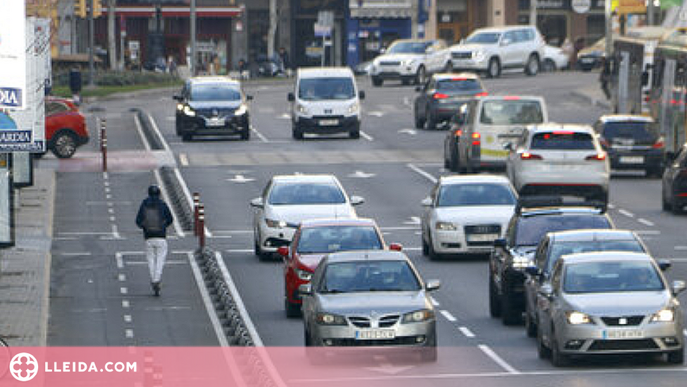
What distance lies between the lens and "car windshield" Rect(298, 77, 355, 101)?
57625 millimetres

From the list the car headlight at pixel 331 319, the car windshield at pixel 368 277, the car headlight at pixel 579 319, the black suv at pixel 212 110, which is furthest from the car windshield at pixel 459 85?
the car headlight at pixel 579 319

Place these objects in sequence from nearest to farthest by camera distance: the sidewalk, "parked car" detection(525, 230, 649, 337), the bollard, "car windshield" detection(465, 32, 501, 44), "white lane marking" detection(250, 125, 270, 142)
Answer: "parked car" detection(525, 230, 649, 337) < the sidewalk < the bollard < "white lane marking" detection(250, 125, 270, 142) < "car windshield" detection(465, 32, 501, 44)

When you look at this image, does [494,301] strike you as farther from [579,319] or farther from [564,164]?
[564,164]

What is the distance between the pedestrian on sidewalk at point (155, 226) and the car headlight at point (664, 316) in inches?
440

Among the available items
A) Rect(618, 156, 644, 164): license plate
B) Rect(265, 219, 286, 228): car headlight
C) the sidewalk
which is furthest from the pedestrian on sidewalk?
Rect(618, 156, 644, 164): license plate

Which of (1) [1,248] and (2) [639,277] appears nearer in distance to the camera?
(2) [639,277]

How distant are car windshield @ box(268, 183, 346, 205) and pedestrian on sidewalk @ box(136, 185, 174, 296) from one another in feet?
14.0

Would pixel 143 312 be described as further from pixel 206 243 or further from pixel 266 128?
pixel 266 128

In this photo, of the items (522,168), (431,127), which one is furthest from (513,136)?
(431,127)

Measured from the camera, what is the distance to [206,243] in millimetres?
38281

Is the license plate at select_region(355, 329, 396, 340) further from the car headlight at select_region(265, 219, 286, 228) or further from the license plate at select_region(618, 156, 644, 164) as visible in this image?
the license plate at select_region(618, 156, 644, 164)

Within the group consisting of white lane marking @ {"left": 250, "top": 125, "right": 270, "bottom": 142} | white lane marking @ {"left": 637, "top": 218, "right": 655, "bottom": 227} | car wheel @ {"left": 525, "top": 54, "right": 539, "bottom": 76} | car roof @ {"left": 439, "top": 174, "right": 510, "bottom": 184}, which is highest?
car roof @ {"left": 439, "top": 174, "right": 510, "bottom": 184}

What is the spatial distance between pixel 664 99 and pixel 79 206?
15639 millimetres

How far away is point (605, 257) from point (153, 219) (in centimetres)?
1009
